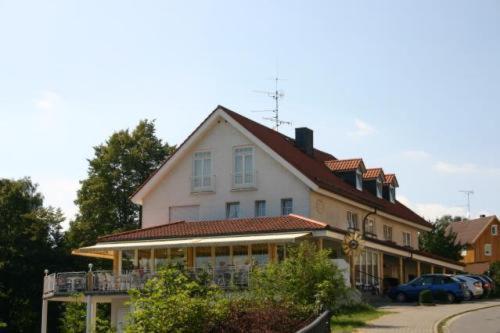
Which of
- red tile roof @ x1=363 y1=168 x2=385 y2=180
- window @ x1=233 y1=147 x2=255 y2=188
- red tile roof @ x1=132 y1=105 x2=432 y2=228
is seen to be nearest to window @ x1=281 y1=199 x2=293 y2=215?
red tile roof @ x1=132 y1=105 x2=432 y2=228

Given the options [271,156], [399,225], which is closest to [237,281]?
[271,156]

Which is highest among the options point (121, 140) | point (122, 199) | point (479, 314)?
point (121, 140)

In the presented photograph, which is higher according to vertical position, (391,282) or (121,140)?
(121,140)

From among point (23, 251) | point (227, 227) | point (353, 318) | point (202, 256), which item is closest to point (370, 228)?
point (202, 256)

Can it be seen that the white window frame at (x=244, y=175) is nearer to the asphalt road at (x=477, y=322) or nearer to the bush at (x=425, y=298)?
the bush at (x=425, y=298)

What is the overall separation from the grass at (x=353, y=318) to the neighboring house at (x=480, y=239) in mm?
50051

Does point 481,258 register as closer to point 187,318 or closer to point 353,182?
point 353,182

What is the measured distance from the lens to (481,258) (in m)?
82.4

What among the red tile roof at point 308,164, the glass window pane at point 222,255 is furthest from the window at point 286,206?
the glass window pane at point 222,255

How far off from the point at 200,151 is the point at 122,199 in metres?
16.6

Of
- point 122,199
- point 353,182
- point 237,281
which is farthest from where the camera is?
point 122,199

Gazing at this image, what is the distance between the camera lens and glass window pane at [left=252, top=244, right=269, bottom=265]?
37.6 meters

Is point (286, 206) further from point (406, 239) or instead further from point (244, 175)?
point (406, 239)

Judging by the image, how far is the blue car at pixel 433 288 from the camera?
37.4 meters
